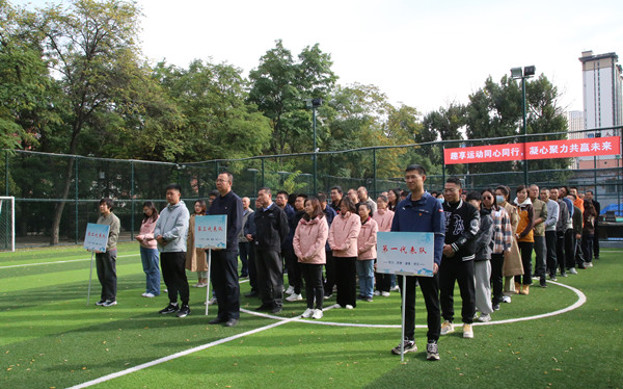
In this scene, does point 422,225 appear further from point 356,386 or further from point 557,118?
point 557,118

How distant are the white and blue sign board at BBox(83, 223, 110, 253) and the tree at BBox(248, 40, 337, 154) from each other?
2820 cm

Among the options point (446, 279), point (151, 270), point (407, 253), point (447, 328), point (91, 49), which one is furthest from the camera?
point (91, 49)

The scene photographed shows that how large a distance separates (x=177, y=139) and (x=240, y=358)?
23680mm

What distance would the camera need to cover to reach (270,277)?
742 cm

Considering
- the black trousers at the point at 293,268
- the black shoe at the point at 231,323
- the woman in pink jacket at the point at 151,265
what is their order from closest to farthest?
the black shoe at the point at 231,323, the black trousers at the point at 293,268, the woman in pink jacket at the point at 151,265

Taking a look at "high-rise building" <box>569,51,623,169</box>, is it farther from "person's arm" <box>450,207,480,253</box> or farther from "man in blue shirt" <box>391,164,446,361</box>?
"man in blue shirt" <box>391,164,446,361</box>

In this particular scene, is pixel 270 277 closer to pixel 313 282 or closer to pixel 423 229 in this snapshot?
pixel 313 282

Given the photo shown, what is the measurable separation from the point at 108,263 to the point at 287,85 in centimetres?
3003

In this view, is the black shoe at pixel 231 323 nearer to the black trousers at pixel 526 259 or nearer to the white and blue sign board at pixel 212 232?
the white and blue sign board at pixel 212 232

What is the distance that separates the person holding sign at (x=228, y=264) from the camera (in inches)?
259

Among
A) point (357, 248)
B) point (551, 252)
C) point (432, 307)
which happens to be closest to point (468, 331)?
point (432, 307)

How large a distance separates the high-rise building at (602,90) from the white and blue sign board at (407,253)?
251 feet

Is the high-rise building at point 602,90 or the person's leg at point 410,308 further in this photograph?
the high-rise building at point 602,90

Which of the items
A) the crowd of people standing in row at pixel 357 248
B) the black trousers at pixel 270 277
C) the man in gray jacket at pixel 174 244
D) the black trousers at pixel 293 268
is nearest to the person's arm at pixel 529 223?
the crowd of people standing in row at pixel 357 248
